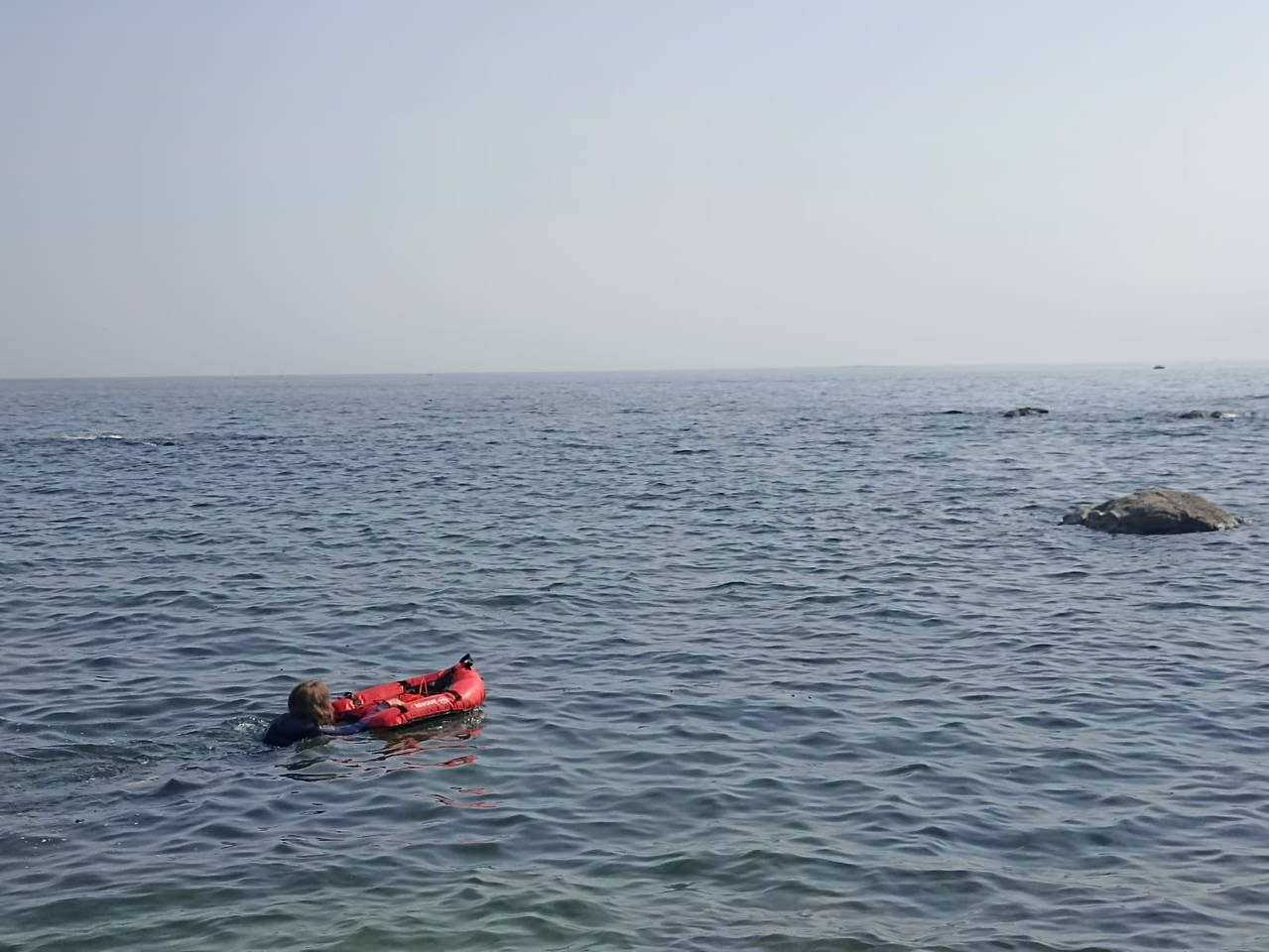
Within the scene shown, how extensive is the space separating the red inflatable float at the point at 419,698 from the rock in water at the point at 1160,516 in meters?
17.0

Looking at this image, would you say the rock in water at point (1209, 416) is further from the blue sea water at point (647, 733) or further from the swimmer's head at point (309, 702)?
the swimmer's head at point (309, 702)

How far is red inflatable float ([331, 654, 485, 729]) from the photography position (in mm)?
13812

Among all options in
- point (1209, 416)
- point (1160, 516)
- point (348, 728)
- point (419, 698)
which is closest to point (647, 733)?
point (419, 698)

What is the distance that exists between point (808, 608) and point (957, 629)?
2632 millimetres

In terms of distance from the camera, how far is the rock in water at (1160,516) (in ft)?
84.5

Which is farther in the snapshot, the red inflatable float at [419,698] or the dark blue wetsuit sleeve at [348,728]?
the red inflatable float at [419,698]

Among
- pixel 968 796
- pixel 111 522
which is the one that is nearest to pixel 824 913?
pixel 968 796

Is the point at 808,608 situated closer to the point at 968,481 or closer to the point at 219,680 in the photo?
the point at 219,680

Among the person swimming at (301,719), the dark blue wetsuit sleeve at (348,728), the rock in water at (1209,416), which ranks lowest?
the dark blue wetsuit sleeve at (348,728)

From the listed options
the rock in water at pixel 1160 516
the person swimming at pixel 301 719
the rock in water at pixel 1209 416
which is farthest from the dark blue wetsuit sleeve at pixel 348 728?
the rock in water at pixel 1209 416

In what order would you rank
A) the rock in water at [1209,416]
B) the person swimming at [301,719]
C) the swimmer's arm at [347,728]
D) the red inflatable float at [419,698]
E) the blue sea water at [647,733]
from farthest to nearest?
the rock in water at [1209,416] < the red inflatable float at [419,698] < the swimmer's arm at [347,728] < the person swimming at [301,719] < the blue sea water at [647,733]

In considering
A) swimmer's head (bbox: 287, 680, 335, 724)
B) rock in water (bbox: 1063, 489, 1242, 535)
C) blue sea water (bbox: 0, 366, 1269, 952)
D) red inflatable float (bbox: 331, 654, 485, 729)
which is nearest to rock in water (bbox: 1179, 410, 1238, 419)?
blue sea water (bbox: 0, 366, 1269, 952)

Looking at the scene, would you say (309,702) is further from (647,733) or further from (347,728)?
(647,733)

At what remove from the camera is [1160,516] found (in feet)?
84.7
